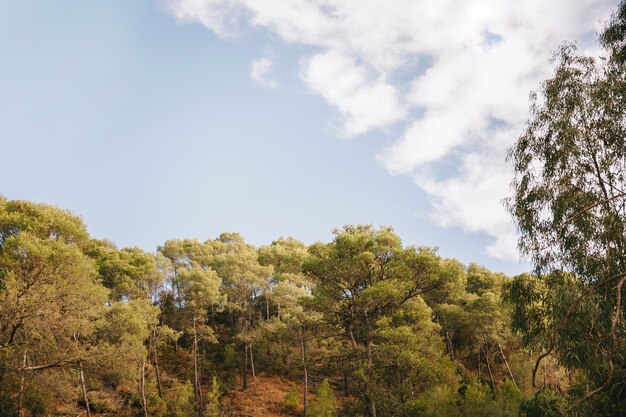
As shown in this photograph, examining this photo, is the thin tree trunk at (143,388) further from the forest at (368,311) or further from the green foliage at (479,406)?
the green foliage at (479,406)

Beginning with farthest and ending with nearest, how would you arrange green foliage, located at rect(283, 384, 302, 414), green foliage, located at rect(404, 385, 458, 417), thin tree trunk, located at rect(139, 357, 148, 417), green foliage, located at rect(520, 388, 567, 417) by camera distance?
A: 1. green foliage, located at rect(283, 384, 302, 414)
2. thin tree trunk, located at rect(139, 357, 148, 417)
3. green foliage, located at rect(404, 385, 458, 417)
4. green foliage, located at rect(520, 388, 567, 417)

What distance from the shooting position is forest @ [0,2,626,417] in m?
10.2

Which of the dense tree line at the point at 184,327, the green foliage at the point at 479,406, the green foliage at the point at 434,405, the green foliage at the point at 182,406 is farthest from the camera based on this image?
the green foliage at the point at 182,406

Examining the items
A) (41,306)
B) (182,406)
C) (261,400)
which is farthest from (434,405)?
(41,306)

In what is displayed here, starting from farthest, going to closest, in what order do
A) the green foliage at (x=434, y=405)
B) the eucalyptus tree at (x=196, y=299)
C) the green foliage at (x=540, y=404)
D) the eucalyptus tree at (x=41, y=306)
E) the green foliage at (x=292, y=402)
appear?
the eucalyptus tree at (x=196, y=299), the green foliage at (x=292, y=402), the green foliage at (x=434, y=405), the eucalyptus tree at (x=41, y=306), the green foliage at (x=540, y=404)

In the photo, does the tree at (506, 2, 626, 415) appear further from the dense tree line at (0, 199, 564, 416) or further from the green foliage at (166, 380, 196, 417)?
the green foliage at (166, 380, 196, 417)

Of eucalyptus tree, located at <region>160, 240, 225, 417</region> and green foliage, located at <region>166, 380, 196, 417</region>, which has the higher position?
eucalyptus tree, located at <region>160, 240, 225, 417</region>

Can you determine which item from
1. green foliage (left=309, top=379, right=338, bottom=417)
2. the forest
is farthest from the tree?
green foliage (left=309, top=379, right=338, bottom=417)

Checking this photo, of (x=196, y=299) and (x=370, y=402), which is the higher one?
(x=196, y=299)

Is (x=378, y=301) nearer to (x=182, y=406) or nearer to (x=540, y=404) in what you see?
(x=540, y=404)

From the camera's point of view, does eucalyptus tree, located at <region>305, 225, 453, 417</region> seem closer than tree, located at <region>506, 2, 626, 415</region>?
No

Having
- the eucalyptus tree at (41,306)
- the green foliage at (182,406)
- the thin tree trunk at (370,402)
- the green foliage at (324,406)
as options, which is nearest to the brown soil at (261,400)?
the green foliage at (182,406)

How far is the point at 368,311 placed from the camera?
18.5 m

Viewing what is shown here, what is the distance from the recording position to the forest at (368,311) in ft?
33.4
